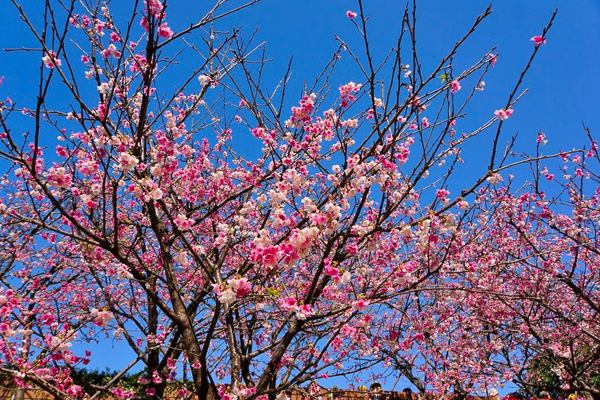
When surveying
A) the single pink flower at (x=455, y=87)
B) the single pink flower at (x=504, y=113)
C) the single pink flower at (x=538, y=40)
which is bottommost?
the single pink flower at (x=504, y=113)

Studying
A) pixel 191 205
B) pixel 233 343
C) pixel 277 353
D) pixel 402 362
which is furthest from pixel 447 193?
pixel 402 362

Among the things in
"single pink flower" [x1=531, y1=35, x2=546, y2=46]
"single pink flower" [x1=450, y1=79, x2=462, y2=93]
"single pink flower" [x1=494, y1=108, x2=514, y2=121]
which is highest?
"single pink flower" [x1=450, y1=79, x2=462, y2=93]

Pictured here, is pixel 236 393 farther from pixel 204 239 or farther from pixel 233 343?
pixel 204 239

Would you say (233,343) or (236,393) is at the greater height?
(233,343)

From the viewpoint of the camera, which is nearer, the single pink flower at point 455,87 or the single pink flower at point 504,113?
the single pink flower at point 504,113

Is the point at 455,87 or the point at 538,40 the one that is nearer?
the point at 538,40

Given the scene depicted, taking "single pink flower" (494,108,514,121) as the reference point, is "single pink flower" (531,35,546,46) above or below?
above

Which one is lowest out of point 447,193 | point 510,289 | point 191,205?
point 447,193

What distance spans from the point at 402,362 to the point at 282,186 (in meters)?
5.99

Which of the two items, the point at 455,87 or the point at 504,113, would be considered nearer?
the point at 504,113

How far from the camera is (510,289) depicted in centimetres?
882

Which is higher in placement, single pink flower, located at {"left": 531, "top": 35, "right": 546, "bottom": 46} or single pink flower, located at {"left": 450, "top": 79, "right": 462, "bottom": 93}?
single pink flower, located at {"left": 450, "top": 79, "right": 462, "bottom": 93}

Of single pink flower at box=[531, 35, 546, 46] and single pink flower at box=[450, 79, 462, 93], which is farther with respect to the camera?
single pink flower at box=[450, 79, 462, 93]

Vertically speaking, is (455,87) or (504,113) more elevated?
(455,87)
